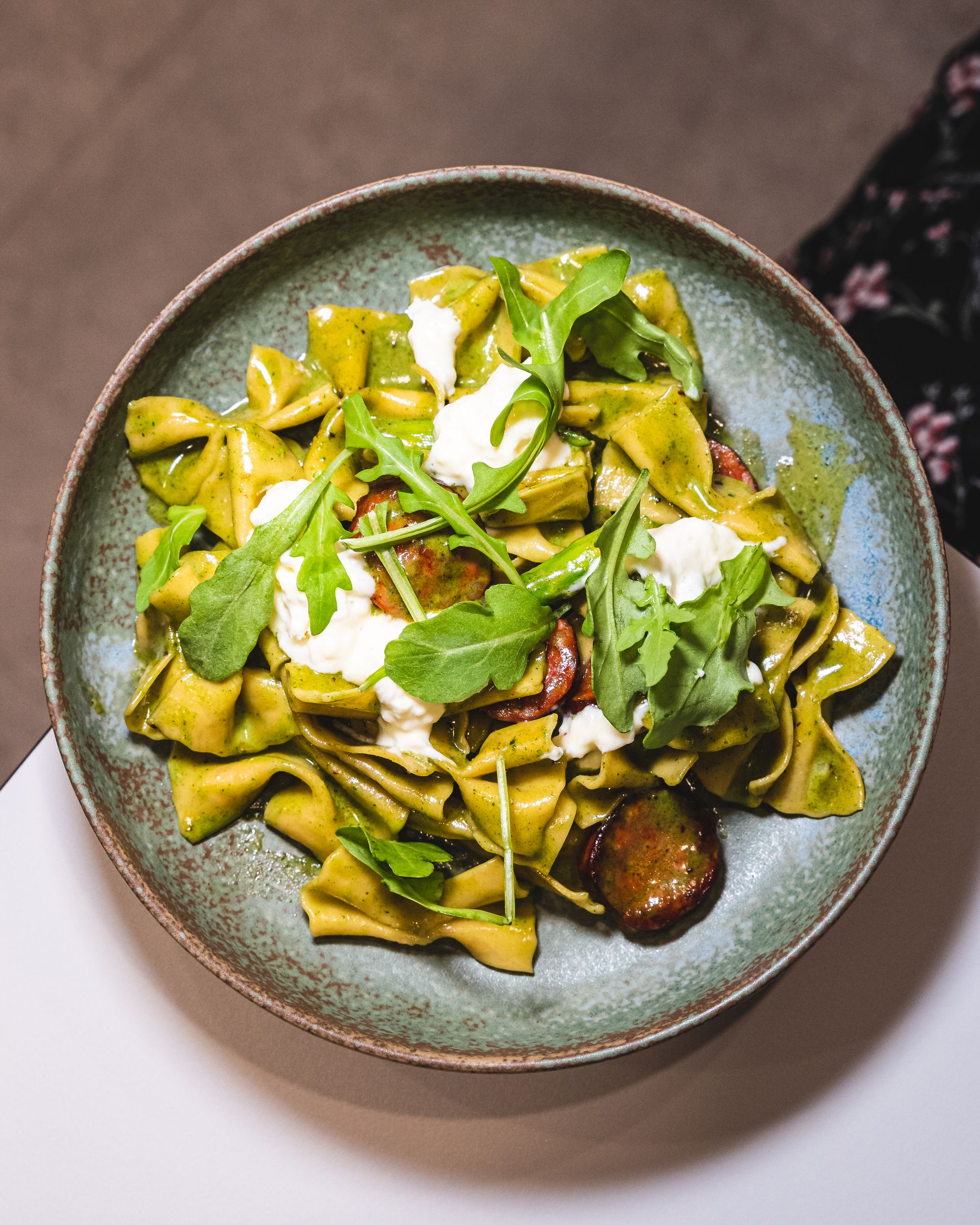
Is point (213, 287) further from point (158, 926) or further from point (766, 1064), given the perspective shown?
point (766, 1064)

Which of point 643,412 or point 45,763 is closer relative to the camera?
point 643,412

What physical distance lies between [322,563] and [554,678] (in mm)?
571

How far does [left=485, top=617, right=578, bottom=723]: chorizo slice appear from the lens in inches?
92.4

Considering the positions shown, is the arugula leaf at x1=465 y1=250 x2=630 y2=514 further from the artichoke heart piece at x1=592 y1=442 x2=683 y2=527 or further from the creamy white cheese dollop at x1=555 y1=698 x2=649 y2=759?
the creamy white cheese dollop at x1=555 y1=698 x2=649 y2=759

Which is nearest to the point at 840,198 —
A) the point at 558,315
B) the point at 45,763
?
the point at 558,315

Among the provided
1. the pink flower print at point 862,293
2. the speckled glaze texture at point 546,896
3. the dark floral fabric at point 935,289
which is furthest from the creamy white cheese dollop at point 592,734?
the pink flower print at point 862,293

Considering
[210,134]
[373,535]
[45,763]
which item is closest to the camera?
[373,535]

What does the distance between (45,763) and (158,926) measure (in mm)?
491

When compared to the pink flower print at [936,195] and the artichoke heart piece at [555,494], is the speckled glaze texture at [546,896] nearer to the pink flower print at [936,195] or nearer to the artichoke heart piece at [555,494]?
the artichoke heart piece at [555,494]

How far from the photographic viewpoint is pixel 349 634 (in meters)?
2.28

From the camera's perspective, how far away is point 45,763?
8.55 ft

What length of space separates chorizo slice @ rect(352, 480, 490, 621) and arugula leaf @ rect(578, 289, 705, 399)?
0.55m

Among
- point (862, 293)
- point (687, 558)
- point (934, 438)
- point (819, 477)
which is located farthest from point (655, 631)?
point (862, 293)

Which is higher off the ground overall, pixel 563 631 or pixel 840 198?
pixel 840 198
